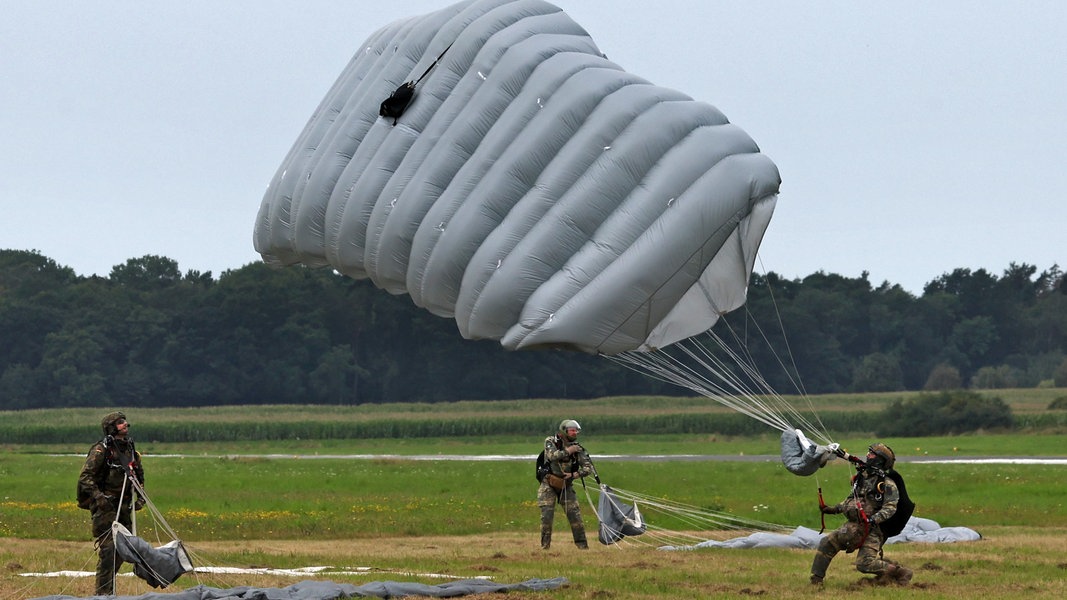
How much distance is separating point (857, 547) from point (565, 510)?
205 inches

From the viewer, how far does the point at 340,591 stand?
13.8 metres

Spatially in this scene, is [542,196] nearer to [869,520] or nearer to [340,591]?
[340,591]

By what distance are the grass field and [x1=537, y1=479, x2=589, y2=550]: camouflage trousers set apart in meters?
0.27

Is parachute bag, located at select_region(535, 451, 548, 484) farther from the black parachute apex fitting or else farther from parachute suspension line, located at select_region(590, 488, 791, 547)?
the black parachute apex fitting

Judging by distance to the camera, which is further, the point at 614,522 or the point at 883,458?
the point at 614,522

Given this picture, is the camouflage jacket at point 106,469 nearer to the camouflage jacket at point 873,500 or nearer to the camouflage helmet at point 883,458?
the camouflage jacket at point 873,500

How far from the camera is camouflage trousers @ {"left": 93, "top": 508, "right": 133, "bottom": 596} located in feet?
46.4

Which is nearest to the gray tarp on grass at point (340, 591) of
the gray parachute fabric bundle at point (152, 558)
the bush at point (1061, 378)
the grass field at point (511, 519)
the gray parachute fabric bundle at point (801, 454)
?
the gray parachute fabric bundle at point (152, 558)

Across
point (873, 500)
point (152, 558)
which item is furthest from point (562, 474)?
point (152, 558)

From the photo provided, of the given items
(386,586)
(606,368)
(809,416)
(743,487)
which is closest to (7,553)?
(386,586)

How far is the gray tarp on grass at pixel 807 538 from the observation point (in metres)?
19.6

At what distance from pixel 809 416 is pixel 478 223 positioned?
54.4 metres

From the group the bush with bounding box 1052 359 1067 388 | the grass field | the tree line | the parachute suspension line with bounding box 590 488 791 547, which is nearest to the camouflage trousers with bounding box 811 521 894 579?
the grass field

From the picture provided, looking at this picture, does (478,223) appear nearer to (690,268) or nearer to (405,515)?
(690,268)
